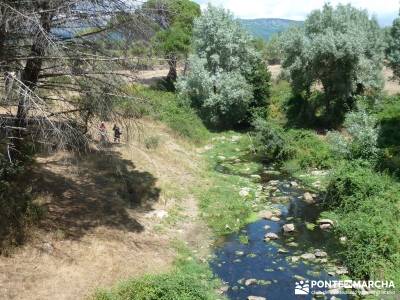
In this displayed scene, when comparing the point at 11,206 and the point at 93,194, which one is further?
the point at 93,194

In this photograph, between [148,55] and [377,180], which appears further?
[377,180]

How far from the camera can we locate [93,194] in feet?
54.4

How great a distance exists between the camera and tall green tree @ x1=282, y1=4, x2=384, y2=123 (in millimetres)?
28219

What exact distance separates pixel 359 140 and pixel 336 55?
383 inches

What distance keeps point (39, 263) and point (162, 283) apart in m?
3.79

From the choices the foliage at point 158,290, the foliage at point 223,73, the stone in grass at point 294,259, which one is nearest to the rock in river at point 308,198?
the stone in grass at point 294,259

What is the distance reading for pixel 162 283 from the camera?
1044 centimetres

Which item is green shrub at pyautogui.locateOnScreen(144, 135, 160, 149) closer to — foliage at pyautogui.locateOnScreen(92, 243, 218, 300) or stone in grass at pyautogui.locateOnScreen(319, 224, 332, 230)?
stone in grass at pyautogui.locateOnScreen(319, 224, 332, 230)

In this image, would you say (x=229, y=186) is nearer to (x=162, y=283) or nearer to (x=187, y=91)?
(x=162, y=283)

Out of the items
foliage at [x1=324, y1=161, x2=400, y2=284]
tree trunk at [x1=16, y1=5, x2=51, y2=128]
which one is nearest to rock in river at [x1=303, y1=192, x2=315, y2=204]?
foliage at [x1=324, y1=161, x2=400, y2=284]

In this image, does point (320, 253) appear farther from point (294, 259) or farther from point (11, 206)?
point (11, 206)

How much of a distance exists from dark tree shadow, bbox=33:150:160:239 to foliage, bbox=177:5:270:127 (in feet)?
41.0

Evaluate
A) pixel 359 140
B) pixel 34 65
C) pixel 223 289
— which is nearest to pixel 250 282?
pixel 223 289

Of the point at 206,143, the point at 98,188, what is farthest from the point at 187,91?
the point at 98,188
